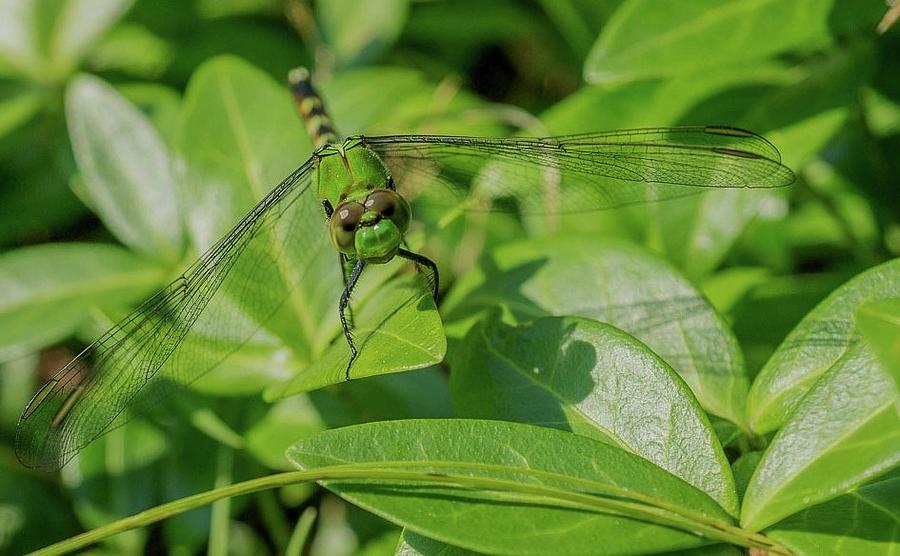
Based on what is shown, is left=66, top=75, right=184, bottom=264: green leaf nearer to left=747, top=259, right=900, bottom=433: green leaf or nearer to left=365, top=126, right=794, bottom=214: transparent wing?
left=365, top=126, right=794, bottom=214: transparent wing

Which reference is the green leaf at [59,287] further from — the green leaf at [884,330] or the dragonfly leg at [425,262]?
the green leaf at [884,330]

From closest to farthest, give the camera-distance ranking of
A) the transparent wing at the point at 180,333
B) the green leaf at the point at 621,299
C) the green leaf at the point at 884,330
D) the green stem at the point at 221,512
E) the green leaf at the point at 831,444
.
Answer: the green leaf at the point at 884,330 → the green leaf at the point at 831,444 → the green leaf at the point at 621,299 → the transparent wing at the point at 180,333 → the green stem at the point at 221,512

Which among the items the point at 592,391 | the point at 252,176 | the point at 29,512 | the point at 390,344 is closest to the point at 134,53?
the point at 252,176

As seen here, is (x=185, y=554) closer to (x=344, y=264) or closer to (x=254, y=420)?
(x=254, y=420)

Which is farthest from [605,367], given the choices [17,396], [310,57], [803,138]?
[310,57]

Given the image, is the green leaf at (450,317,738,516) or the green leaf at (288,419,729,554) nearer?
the green leaf at (288,419,729,554)

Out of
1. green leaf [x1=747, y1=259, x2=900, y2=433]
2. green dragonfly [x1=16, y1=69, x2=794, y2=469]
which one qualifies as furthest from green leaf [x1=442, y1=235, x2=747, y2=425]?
green dragonfly [x1=16, y1=69, x2=794, y2=469]

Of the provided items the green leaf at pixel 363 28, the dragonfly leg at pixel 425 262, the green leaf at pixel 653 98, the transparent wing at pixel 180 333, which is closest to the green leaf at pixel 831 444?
Answer: the dragonfly leg at pixel 425 262

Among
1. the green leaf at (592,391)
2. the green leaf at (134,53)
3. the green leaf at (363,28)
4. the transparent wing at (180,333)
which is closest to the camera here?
the green leaf at (592,391)
